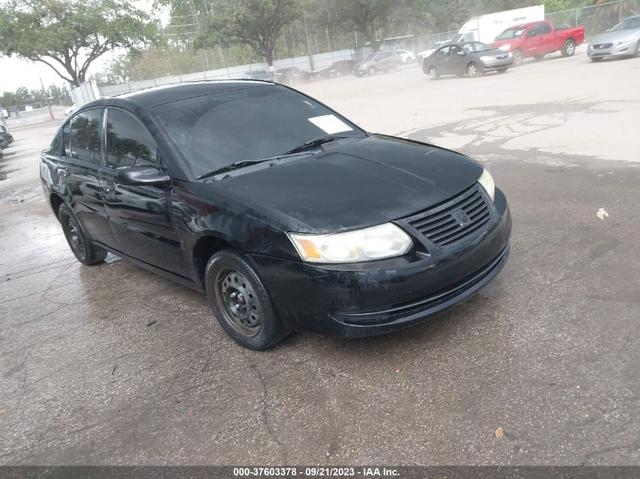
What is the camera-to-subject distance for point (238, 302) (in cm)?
346

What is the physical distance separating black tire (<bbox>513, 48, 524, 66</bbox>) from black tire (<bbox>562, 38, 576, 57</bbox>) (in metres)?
2.09

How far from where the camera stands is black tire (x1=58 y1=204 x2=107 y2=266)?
17.6 feet

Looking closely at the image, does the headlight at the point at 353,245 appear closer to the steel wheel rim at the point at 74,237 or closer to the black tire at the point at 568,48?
the steel wheel rim at the point at 74,237

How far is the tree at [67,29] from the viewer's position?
1399 inches

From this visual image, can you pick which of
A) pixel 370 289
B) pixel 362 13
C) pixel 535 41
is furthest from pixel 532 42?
pixel 362 13

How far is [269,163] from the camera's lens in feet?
11.6

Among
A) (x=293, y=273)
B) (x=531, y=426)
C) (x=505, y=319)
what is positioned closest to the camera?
(x=531, y=426)

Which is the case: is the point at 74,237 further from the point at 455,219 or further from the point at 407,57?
the point at 407,57

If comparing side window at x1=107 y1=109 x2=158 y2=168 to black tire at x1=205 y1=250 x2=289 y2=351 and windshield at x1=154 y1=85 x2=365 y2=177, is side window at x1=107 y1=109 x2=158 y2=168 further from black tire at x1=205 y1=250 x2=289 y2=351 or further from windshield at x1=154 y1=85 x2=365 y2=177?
black tire at x1=205 y1=250 x2=289 y2=351

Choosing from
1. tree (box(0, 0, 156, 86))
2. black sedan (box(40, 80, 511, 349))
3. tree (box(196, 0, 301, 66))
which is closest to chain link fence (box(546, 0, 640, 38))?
tree (box(196, 0, 301, 66))

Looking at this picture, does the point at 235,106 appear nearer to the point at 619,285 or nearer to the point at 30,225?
the point at 619,285

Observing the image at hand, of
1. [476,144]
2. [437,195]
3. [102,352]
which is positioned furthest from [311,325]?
[476,144]

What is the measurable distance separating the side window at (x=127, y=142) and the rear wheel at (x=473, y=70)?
19.5 meters

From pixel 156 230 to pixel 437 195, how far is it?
2.04 m
